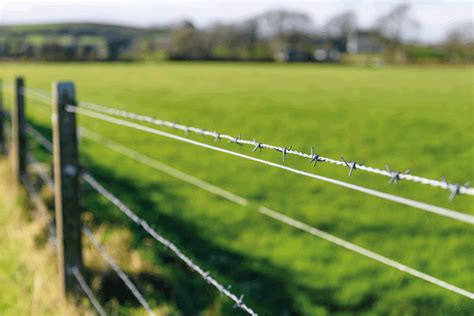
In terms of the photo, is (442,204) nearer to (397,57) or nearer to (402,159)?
(402,159)

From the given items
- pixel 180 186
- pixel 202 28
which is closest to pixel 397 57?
pixel 202 28

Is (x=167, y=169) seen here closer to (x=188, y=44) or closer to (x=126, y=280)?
(x=126, y=280)

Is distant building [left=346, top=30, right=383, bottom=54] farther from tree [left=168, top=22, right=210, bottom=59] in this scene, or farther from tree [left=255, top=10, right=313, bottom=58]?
tree [left=168, top=22, right=210, bottom=59]

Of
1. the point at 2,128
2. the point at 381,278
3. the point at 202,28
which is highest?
the point at 202,28

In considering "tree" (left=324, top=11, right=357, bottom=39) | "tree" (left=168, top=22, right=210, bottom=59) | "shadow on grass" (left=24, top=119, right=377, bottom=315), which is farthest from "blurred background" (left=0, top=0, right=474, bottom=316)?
"tree" (left=324, top=11, right=357, bottom=39)

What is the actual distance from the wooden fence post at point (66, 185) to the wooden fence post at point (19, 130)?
8.87ft

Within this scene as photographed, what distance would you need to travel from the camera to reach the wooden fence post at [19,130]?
612 centimetres

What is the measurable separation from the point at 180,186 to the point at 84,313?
3.52 m

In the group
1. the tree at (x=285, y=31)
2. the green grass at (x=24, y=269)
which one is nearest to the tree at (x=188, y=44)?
the tree at (x=285, y=31)

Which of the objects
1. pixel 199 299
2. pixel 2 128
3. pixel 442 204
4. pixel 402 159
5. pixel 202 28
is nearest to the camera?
pixel 199 299

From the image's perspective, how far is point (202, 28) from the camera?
306 ft

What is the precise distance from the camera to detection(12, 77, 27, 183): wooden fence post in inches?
241

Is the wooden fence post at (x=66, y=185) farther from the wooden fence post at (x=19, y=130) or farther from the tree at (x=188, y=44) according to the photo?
the tree at (x=188, y=44)

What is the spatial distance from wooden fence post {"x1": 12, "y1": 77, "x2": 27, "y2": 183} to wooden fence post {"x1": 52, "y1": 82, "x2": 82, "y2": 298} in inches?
106
